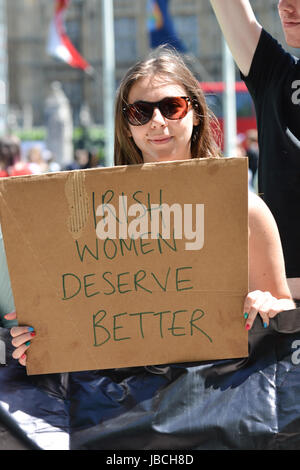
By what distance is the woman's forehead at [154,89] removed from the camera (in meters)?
1.76

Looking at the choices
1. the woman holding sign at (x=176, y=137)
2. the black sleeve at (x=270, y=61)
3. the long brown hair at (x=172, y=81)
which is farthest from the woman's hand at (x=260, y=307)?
the black sleeve at (x=270, y=61)

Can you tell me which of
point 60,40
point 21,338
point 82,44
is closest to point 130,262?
point 21,338

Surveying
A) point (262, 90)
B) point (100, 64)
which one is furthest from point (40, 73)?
point (262, 90)

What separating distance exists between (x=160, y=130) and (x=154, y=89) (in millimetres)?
123

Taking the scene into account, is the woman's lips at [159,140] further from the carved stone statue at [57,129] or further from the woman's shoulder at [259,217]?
the carved stone statue at [57,129]

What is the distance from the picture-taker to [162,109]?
1.72 metres

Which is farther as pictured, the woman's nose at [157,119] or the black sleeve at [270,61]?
the black sleeve at [270,61]

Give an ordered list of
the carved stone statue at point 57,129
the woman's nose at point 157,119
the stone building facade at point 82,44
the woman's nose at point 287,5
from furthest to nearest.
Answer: the stone building facade at point 82,44, the carved stone statue at point 57,129, the woman's nose at point 287,5, the woman's nose at point 157,119

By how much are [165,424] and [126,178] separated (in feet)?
1.77

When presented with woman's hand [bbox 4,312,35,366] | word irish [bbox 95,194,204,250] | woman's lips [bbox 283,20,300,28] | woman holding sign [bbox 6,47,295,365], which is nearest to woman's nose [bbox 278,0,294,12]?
woman's lips [bbox 283,20,300,28]

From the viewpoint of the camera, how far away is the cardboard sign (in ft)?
4.83

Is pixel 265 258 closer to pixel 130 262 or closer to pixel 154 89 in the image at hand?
pixel 130 262

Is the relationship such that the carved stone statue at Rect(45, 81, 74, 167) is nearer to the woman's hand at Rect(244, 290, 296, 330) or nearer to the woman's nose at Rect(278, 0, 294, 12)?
the woman's nose at Rect(278, 0, 294, 12)
